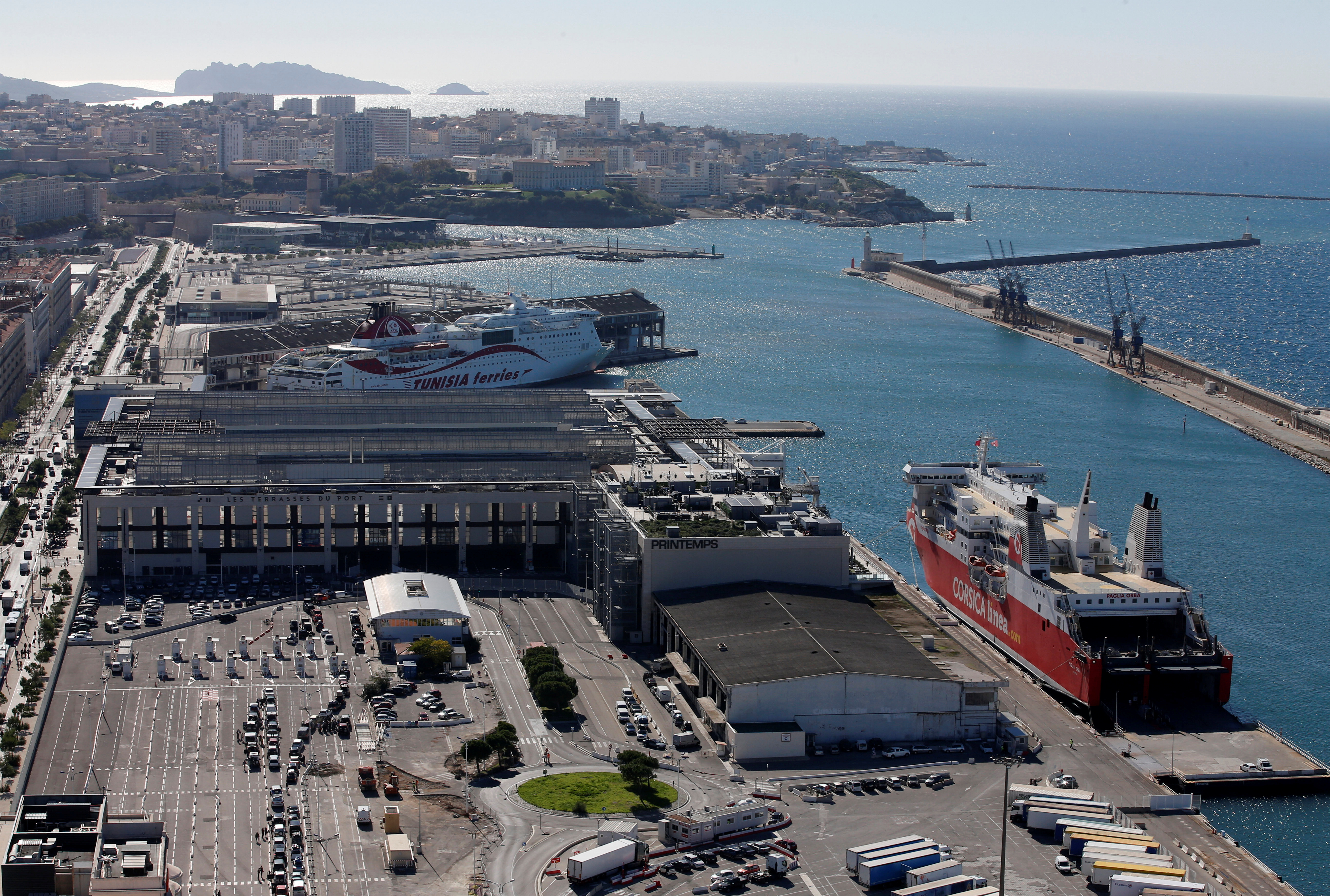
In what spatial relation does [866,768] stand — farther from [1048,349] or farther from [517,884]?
[1048,349]

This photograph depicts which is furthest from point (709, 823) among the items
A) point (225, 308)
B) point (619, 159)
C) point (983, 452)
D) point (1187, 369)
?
point (619, 159)

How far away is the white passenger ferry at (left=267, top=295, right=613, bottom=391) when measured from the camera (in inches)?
2039

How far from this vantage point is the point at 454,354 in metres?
54.4

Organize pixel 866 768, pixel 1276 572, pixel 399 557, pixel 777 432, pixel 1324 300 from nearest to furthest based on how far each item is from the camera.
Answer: pixel 866 768
pixel 399 557
pixel 1276 572
pixel 777 432
pixel 1324 300

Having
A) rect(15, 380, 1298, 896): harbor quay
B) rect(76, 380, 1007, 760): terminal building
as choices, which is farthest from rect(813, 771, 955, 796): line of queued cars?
rect(76, 380, 1007, 760): terminal building

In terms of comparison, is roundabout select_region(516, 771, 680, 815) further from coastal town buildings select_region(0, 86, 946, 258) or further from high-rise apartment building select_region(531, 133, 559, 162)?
high-rise apartment building select_region(531, 133, 559, 162)

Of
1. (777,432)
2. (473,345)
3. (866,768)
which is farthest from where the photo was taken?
(473,345)

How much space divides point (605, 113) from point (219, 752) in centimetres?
17486

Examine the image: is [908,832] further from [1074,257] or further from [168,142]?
[168,142]

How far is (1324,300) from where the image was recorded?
279ft

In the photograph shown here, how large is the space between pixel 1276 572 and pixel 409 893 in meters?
24.4

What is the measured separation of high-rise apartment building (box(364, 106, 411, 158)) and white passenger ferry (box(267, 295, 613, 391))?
4210 inches

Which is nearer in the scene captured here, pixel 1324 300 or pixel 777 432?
pixel 777 432

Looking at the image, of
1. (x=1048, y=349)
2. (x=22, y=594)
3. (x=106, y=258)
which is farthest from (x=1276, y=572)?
(x=106, y=258)
